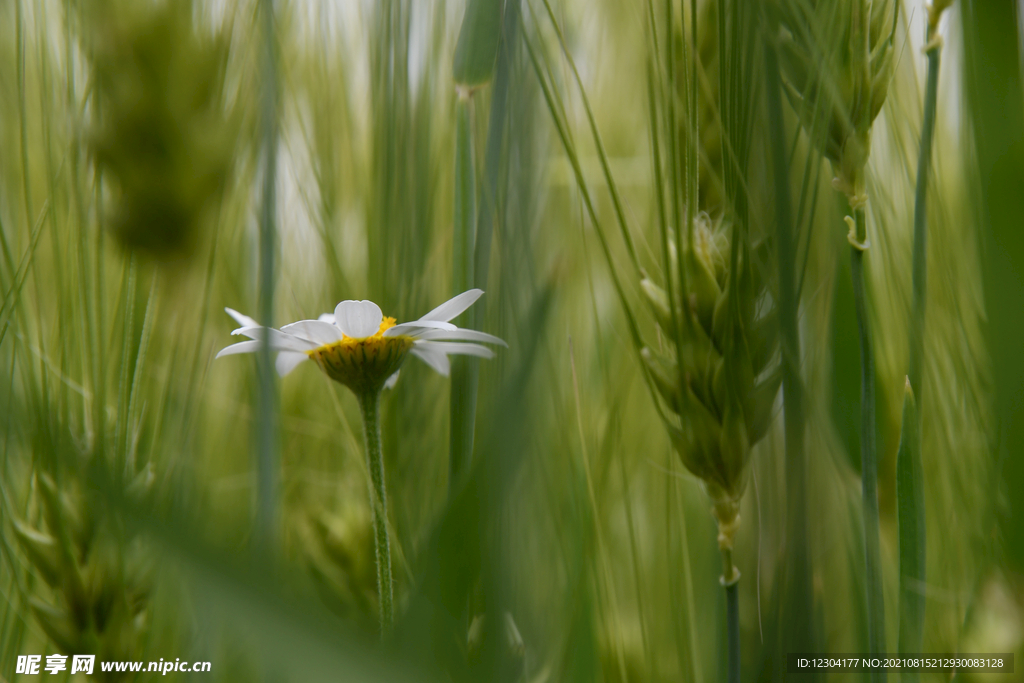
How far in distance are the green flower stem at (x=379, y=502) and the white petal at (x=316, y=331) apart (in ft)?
0.09

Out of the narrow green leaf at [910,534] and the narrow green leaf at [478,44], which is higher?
the narrow green leaf at [478,44]

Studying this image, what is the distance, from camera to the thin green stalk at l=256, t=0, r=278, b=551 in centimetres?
14

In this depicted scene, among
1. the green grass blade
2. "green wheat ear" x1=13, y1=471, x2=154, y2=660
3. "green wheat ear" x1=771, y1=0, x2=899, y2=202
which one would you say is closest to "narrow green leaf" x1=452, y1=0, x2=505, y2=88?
the green grass blade

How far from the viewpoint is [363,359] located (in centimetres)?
27

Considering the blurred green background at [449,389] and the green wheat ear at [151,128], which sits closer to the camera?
the blurred green background at [449,389]

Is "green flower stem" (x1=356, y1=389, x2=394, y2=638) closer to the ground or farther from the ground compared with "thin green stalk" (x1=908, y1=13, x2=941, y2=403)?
closer to the ground

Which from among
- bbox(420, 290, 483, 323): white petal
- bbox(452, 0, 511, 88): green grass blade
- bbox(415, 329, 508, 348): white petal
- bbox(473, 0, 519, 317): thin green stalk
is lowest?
bbox(415, 329, 508, 348): white petal

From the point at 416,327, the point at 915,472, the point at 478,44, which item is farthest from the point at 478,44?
the point at 915,472

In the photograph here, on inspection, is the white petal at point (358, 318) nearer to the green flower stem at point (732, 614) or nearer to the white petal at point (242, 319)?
the white petal at point (242, 319)

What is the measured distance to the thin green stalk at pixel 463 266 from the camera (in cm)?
17

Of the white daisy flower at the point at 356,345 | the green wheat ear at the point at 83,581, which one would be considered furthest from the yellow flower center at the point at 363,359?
the green wheat ear at the point at 83,581

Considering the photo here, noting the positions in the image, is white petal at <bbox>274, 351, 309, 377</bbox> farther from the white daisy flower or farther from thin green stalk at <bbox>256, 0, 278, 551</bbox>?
thin green stalk at <bbox>256, 0, 278, 551</bbox>

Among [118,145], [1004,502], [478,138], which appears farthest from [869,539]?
[118,145]

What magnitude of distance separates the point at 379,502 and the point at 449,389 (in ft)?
0.17
